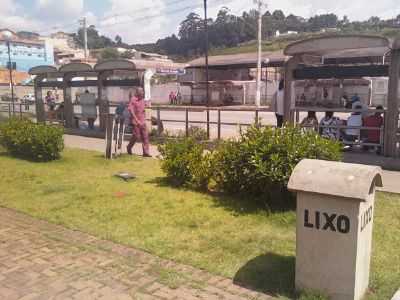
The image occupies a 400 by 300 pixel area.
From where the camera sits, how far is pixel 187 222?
5676 mm

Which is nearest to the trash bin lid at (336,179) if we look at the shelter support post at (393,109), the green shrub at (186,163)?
the green shrub at (186,163)

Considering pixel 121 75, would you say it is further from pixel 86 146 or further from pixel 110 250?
pixel 110 250

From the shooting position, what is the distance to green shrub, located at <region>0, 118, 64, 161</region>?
395 inches

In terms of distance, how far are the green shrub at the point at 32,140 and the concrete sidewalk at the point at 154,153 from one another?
204 centimetres

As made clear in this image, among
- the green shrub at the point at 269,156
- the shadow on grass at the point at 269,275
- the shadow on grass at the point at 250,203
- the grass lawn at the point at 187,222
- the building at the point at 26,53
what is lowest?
the shadow on grass at the point at 269,275

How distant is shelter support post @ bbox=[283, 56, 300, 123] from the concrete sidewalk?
5.52 feet

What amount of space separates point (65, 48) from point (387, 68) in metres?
128

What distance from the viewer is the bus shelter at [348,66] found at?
8.81 metres

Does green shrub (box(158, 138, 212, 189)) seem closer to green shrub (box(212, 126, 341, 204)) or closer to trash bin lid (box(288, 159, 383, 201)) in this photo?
green shrub (box(212, 126, 341, 204))

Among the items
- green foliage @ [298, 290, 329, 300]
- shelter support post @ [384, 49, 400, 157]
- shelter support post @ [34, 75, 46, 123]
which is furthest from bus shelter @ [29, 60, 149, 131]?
green foliage @ [298, 290, 329, 300]

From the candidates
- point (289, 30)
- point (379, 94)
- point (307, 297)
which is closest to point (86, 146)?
point (379, 94)

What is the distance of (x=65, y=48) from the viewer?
127 m

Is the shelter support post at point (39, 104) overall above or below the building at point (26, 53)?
Answer: below

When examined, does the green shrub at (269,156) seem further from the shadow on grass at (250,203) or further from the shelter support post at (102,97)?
the shelter support post at (102,97)
